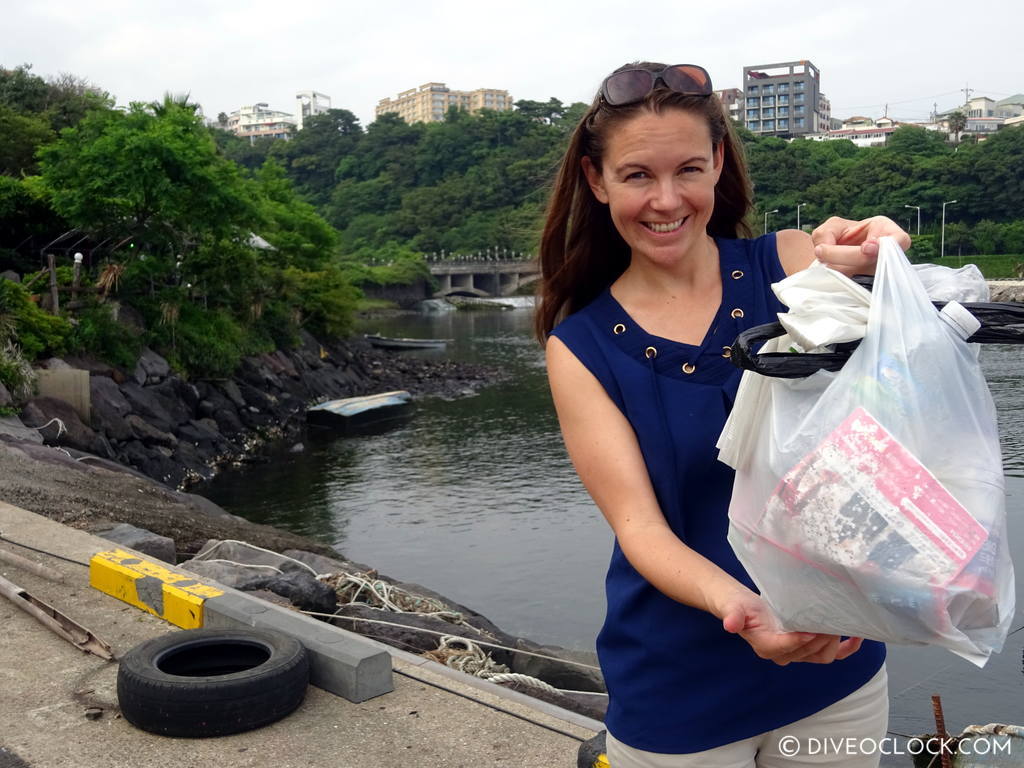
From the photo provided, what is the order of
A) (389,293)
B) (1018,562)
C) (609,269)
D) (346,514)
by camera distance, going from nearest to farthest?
(609,269)
(1018,562)
(346,514)
(389,293)

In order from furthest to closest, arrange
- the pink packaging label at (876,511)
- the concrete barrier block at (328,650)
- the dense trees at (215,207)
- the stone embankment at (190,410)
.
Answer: the dense trees at (215,207) < the stone embankment at (190,410) < the concrete barrier block at (328,650) < the pink packaging label at (876,511)

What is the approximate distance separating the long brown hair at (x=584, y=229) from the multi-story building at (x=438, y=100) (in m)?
189

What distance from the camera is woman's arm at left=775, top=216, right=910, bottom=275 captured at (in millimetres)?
1652

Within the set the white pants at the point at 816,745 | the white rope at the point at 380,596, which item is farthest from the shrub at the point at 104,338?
the white pants at the point at 816,745

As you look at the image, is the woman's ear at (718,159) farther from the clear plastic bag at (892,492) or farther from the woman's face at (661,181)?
the clear plastic bag at (892,492)

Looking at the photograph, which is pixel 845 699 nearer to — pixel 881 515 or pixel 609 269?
pixel 881 515

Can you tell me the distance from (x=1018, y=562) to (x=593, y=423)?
11.8 m

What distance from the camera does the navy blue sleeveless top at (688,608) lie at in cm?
171

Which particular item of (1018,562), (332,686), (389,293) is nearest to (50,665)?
(332,686)

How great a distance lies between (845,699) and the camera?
5.73ft

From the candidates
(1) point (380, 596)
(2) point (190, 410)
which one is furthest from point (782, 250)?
(2) point (190, 410)

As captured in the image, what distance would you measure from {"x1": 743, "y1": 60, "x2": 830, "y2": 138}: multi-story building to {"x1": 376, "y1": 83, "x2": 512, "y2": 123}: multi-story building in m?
61.3

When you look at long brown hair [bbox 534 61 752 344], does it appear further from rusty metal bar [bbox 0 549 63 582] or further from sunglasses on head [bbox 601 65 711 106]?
rusty metal bar [bbox 0 549 63 582]

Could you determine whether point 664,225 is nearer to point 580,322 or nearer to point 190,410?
point 580,322
